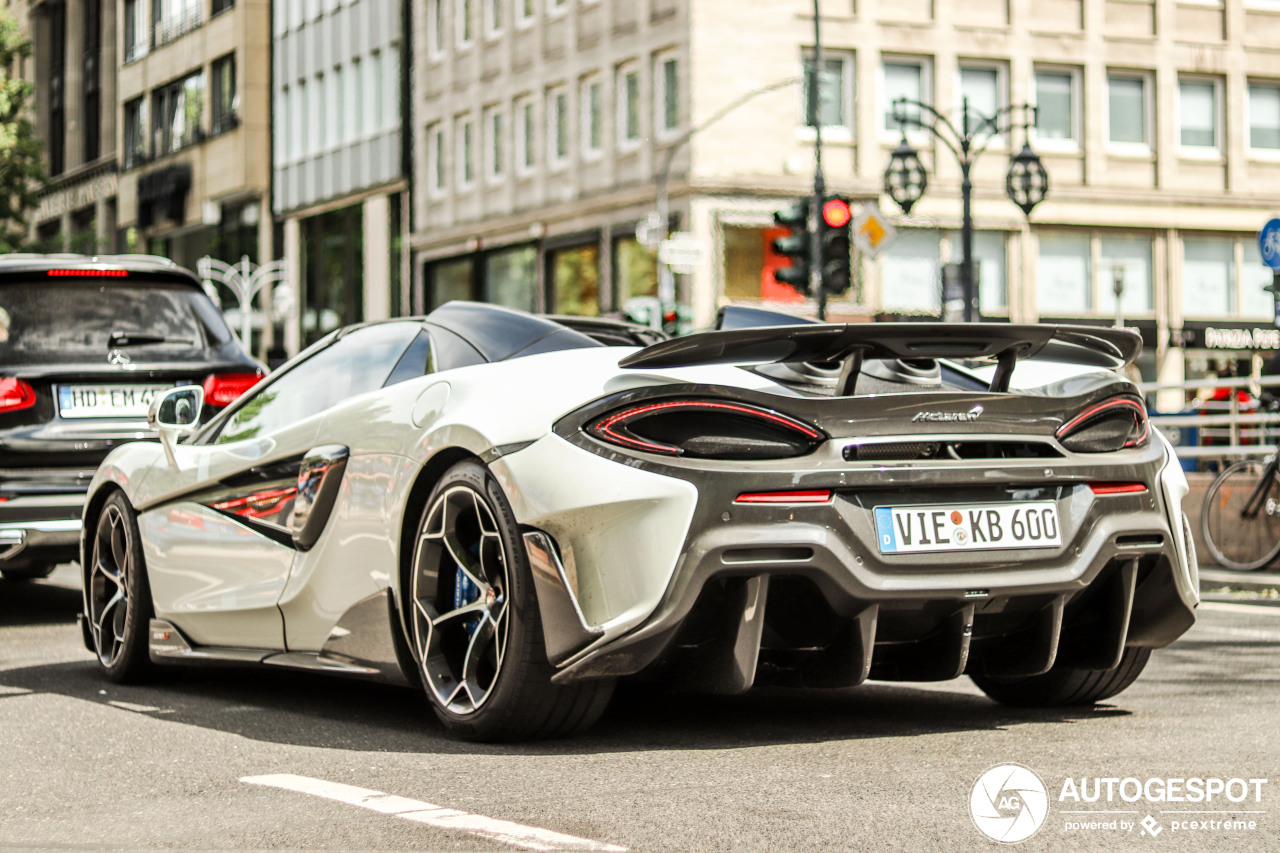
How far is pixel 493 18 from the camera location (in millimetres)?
44812

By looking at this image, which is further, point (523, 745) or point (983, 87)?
point (983, 87)

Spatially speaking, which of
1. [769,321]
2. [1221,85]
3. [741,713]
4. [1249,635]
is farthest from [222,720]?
[1221,85]

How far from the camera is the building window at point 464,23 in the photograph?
151 feet

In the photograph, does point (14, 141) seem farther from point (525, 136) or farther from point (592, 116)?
point (592, 116)

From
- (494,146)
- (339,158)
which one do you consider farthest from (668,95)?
(339,158)

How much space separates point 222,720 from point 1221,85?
38498mm

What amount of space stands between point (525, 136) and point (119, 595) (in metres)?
36.8

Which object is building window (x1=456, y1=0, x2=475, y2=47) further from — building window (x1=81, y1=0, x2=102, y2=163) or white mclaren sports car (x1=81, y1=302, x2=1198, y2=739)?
white mclaren sports car (x1=81, y1=302, x2=1198, y2=739)

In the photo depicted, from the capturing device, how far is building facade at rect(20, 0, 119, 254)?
6812 centimetres

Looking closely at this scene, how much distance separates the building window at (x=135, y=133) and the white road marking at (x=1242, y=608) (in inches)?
2263

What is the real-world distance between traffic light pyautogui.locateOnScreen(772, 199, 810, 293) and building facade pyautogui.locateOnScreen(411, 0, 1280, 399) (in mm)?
14554

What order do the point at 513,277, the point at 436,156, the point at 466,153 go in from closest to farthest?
the point at 513,277 < the point at 466,153 < the point at 436,156

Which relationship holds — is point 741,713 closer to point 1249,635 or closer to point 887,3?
point 1249,635

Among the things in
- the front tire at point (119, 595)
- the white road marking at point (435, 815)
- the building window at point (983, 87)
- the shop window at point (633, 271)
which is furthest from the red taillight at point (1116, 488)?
the building window at point (983, 87)
